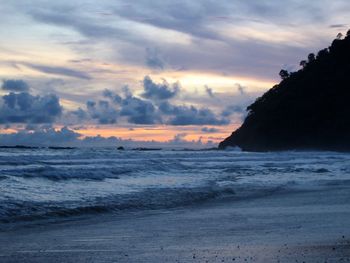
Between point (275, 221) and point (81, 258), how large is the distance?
5.22 meters

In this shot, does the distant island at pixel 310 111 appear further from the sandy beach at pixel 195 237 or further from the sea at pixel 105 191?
the sandy beach at pixel 195 237

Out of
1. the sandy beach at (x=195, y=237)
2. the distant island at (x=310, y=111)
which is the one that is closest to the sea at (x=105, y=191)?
the sandy beach at (x=195, y=237)

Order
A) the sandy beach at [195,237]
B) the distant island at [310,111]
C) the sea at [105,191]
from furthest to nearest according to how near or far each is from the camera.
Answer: the distant island at [310,111] < the sea at [105,191] < the sandy beach at [195,237]

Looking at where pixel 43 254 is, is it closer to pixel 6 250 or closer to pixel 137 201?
pixel 6 250

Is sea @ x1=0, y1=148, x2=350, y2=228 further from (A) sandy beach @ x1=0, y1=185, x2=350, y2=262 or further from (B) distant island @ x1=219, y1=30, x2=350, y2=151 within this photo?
(B) distant island @ x1=219, y1=30, x2=350, y2=151

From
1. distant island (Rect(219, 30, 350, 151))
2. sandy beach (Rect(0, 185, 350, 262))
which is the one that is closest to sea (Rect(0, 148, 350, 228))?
sandy beach (Rect(0, 185, 350, 262))

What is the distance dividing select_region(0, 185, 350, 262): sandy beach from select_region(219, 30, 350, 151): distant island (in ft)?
257

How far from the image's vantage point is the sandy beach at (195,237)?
9.07m

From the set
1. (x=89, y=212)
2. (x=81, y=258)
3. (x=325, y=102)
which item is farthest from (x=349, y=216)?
(x=325, y=102)

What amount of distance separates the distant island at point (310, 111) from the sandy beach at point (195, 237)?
257ft

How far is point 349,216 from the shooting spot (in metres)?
13.5

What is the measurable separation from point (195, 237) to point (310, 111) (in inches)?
3516

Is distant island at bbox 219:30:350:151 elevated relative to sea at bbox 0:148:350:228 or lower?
elevated

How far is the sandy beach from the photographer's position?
907cm
